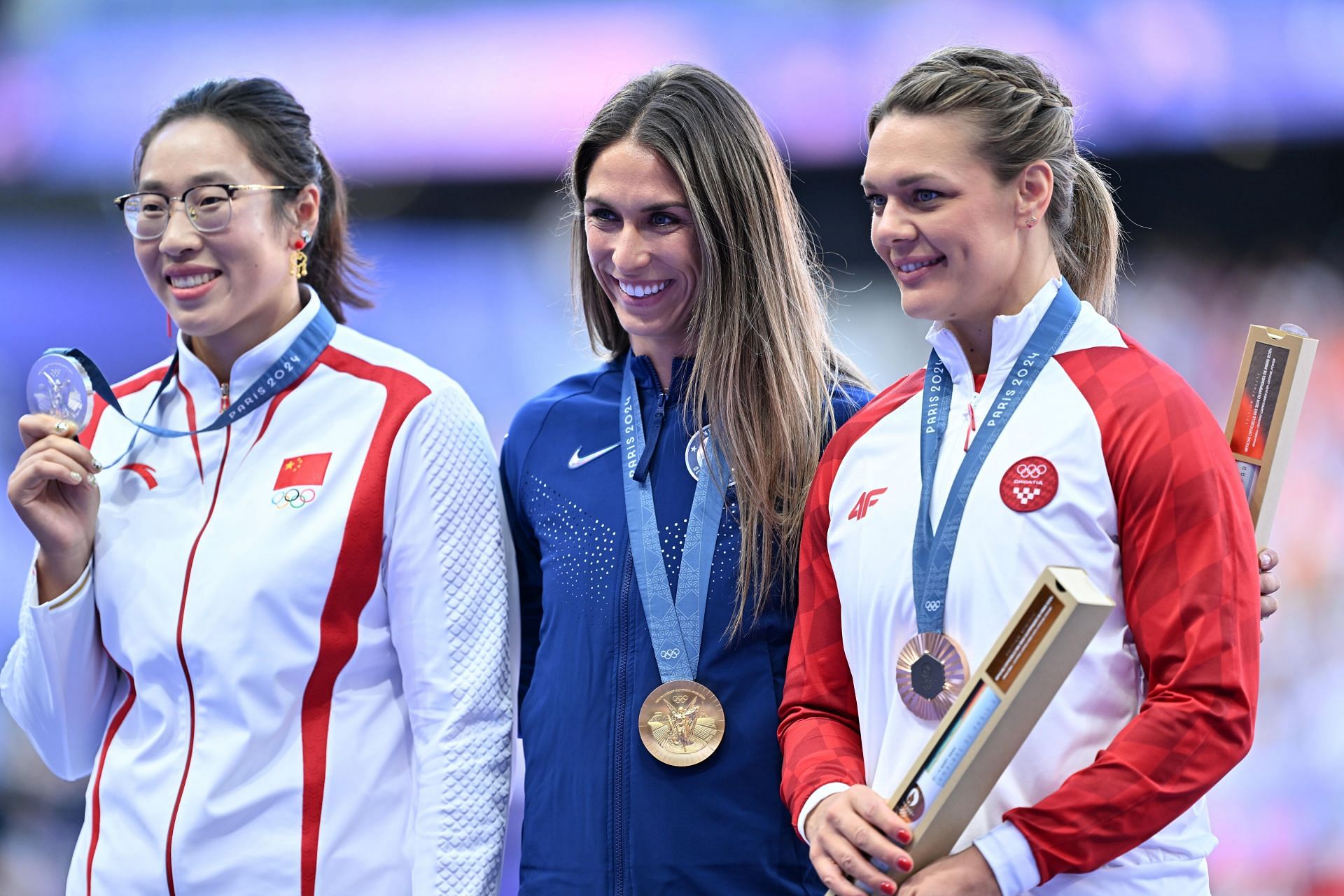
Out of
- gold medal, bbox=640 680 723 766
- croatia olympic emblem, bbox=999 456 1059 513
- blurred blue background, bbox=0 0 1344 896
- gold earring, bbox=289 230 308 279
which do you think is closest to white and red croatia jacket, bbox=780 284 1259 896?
croatia olympic emblem, bbox=999 456 1059 513

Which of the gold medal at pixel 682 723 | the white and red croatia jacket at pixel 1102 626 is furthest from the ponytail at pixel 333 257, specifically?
the white and red croatia jacket at pixel 1102 626

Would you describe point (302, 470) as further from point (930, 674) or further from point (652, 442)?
point (930, 674)

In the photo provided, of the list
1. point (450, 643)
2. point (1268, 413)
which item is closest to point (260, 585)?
point (450, 643)

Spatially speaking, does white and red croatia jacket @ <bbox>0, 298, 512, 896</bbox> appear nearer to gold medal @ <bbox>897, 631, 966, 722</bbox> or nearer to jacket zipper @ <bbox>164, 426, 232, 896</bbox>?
jacket zipper @ <bbox>164, 426, 232, 896</bbox>

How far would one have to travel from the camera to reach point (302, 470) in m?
2.16

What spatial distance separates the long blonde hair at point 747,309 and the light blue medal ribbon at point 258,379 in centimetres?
53

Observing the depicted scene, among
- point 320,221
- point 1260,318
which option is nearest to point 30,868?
point 320,221

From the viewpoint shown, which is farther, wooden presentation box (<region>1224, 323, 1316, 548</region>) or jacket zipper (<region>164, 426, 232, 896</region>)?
jacket zipper (<region>164, 426, 232, 896</region>)

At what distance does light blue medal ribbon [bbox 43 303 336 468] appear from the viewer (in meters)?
2.23

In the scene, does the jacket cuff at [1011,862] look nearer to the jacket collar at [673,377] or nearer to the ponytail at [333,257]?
the jacket collar at [673,377]

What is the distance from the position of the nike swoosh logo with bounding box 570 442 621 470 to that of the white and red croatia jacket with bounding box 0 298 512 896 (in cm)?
15

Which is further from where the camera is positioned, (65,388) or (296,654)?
(65,388)

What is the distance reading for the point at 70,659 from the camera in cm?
218

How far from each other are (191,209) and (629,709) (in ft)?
3.57
